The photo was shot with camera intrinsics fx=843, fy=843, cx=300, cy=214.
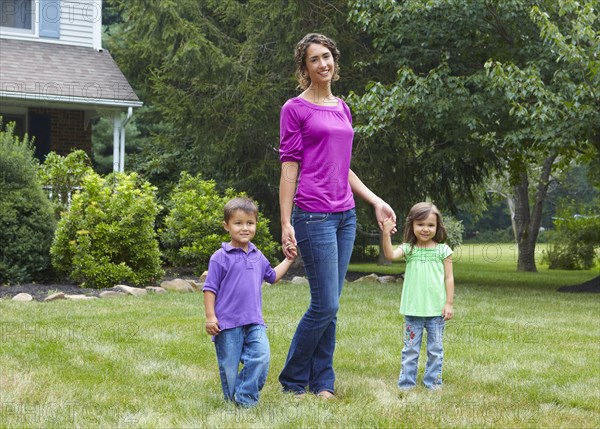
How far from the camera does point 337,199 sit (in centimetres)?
472

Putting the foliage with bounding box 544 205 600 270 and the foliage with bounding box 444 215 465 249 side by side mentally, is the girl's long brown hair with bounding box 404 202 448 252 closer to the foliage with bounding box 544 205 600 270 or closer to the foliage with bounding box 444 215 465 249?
the foliage with bounding box 544 205 600 270

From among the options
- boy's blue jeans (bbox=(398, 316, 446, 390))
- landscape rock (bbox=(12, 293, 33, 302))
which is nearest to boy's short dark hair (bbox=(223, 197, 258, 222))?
boy's blue jeans (bbox=(398, 316, 446, 390))

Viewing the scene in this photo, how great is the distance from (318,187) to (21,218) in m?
7.93

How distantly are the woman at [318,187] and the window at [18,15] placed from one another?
1454 cm

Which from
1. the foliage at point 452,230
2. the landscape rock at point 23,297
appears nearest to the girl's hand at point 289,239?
the landscape rock at point 23,297

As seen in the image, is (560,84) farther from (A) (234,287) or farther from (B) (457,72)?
(A) (234,287)

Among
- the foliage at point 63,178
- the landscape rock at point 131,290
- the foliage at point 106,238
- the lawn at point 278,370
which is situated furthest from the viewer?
the foliage at point 63,178

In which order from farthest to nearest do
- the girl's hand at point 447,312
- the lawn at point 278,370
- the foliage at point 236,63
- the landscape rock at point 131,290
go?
the foliage at point 236,63 → the landscape rock at point 131,290 → the girl's hand at point 447,312 → the lawn at point 278,370

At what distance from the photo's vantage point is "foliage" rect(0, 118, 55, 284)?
1138cm

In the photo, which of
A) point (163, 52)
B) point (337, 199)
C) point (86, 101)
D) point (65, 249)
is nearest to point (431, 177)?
point (163, 52)

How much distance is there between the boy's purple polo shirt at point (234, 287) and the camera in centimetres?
460

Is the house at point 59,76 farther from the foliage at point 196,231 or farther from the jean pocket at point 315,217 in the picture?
the jean pocket at point 315,217

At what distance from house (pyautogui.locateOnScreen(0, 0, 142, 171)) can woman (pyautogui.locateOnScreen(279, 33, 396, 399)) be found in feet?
40.4

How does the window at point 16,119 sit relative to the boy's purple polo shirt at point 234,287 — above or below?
above
